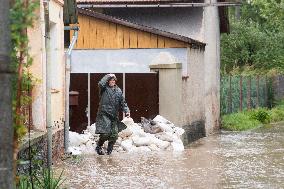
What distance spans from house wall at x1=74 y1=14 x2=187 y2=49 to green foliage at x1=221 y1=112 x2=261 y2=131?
5878 millimetres

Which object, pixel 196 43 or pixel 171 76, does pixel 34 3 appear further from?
pixel 196 43

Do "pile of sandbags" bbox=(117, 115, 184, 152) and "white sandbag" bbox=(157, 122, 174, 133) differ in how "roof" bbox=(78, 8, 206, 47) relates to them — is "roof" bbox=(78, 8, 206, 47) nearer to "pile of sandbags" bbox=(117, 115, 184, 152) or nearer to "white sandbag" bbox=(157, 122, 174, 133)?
"pile of sandbags" bbox=(117, 115, 184, 152)

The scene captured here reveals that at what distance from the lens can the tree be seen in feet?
11.0

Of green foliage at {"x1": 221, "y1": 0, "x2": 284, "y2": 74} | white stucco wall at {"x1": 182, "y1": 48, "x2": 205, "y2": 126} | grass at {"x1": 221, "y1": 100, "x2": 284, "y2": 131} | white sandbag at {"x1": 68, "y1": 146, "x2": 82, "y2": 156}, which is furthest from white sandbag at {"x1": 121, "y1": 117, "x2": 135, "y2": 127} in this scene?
green foliage at {"x1": 221, "y1": 0, "x2": 284, "y2": 74}

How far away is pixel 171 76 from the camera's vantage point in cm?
1997

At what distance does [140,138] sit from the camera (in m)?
17.6

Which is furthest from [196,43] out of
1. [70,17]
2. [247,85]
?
[247,85]

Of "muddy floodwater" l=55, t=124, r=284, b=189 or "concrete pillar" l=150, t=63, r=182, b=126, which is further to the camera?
"concrete pillar" l=150, t=63, r=182, b=126

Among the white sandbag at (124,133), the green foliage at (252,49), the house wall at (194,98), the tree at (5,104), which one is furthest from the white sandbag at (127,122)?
the green foliage at (252,49)

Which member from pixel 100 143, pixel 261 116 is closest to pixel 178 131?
pixel 100 143

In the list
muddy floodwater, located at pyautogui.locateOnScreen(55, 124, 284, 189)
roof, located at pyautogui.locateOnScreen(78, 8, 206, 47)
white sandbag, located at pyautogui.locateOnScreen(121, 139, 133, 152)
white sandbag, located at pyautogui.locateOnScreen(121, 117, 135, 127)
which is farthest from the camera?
roof, located at pyautogui.locateOnScreen(78, 8, 206, 47)

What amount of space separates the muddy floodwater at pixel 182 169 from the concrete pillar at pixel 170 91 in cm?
220

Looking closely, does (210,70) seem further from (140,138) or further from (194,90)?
(140,138)

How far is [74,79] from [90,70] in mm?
→ 2514
